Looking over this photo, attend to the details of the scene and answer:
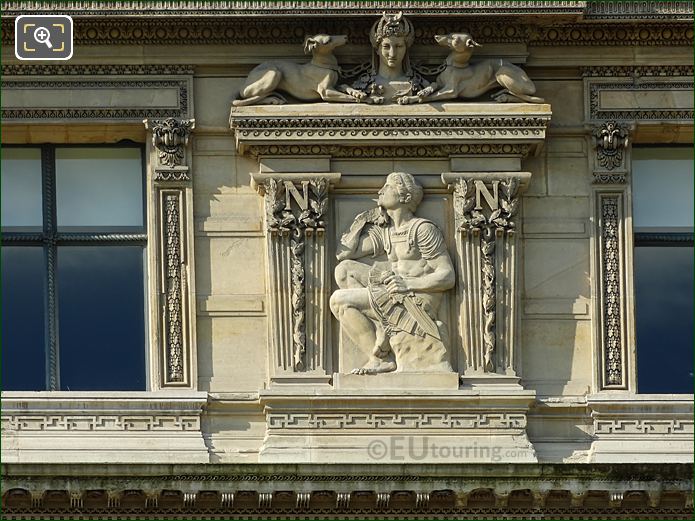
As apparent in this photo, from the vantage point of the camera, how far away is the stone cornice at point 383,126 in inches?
1394

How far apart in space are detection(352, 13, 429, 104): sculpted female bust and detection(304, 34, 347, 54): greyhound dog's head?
36cm

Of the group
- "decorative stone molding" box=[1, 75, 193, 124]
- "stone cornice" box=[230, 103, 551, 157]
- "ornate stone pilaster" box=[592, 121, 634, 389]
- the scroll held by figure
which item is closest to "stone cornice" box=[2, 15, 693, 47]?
the scroll held by figure

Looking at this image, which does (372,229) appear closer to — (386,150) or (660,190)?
(386,150)

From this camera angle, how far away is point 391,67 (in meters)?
35.6

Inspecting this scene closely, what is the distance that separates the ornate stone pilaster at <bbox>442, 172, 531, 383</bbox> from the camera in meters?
35.2

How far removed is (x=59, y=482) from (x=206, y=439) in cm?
184

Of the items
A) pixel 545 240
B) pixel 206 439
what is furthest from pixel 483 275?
pixel 206 439

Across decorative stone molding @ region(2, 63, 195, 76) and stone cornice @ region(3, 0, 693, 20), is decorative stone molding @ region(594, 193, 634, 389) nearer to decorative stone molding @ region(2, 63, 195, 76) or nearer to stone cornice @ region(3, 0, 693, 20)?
stone cornice @ region(3, 0, 693, 20)

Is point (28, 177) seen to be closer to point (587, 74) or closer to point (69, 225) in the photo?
point (69, 225)

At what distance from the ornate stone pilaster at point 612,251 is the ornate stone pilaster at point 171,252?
4185 mm

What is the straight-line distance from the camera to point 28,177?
36.1m

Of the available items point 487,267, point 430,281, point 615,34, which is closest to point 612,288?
point 487,267

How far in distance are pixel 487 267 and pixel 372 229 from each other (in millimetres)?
1238

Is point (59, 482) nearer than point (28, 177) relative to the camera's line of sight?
Yes
